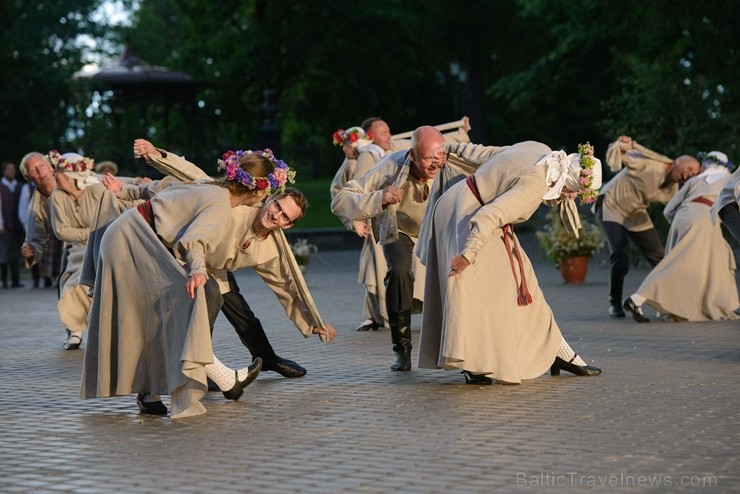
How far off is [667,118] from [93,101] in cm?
1780

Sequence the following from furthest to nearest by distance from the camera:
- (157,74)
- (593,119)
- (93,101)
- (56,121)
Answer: (593,119)
(157,74)
(93,101)
(56,121)

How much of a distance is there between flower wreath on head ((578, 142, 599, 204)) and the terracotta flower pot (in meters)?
10.5

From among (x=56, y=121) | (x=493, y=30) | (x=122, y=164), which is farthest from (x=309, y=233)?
(x=493, y=30)

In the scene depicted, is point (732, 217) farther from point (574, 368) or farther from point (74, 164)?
point (74, 164)

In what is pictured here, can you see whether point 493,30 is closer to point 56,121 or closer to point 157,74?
point 157,74

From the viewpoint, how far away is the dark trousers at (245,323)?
10914mm

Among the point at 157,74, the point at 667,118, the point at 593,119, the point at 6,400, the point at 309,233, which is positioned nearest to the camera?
the point at 6,400

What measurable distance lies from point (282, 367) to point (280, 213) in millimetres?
2107

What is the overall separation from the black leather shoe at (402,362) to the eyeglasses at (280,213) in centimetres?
247

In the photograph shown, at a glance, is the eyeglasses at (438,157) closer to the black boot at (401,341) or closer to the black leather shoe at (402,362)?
the black boot at (401,341)

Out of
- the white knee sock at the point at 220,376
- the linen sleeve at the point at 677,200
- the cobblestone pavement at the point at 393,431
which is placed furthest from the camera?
the linen sleeve at the point at 677,200

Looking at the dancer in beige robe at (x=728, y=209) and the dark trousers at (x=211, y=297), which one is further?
the dancer in beige robe at (x=728, y=209)

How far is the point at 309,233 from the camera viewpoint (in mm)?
31047

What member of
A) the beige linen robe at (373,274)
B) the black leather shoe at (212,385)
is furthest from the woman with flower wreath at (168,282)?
the beige linen robe at (373,274)
